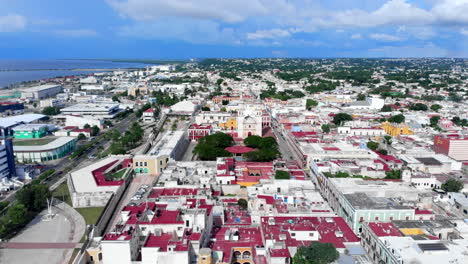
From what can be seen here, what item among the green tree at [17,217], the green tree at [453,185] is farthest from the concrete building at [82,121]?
the green tree at [453,185]

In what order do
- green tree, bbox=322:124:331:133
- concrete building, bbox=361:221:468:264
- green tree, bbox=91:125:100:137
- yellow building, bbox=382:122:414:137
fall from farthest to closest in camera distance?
green tree, bbox=91:125:100:137, green tree, bbox=322:124:331:133, yellow building, bbox=382:122:414:137, concrete building, bbox=361:221:468:264

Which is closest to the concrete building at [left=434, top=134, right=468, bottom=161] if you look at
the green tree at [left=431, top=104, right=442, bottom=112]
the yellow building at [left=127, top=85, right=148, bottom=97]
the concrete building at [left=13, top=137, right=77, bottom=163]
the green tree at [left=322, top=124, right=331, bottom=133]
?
the green tree at [left=322, top=124, right=331, bottom=133]

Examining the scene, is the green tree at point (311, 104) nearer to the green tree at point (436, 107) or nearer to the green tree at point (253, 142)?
the green tree at point (436, 107)

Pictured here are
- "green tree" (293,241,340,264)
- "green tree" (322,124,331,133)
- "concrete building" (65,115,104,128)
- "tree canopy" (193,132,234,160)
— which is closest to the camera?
"green tree" (293,241,340,264)

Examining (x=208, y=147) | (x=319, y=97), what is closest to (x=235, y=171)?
(x=208, y=147)

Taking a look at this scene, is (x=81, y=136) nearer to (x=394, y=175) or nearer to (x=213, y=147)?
(x=213, y=147)

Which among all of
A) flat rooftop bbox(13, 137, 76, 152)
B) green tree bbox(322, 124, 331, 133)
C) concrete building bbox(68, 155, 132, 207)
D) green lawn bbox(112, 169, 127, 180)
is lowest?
green lawn bbox(112, 169, 127, 180)

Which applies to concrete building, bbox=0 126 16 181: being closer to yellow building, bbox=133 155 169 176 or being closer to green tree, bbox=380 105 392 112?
yellow building, bbox=133 155 169 176

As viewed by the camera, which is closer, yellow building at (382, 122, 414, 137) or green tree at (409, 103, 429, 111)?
yellow building at (382, 122, 414, 137)
